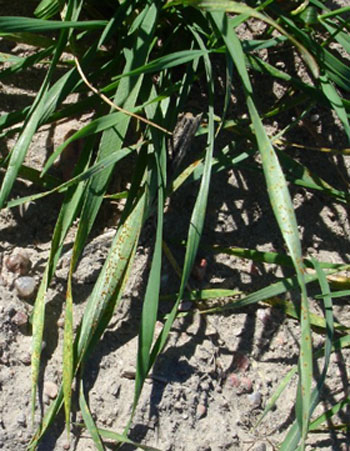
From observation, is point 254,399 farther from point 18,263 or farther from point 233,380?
point 18,263

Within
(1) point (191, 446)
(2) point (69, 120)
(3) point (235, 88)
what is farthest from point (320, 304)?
(2) point (69, 120)

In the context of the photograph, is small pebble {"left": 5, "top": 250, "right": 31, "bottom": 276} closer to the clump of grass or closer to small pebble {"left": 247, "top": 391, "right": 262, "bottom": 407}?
the clump of grass

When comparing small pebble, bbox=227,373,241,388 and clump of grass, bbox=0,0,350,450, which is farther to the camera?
small pebble, bbox=227,373,241,388

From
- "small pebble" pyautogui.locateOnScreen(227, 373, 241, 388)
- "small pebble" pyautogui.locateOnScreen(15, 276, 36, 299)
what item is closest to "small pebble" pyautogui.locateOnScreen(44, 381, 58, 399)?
"small pebble" pyautogui.locateOnScreen(15, 276, 36, 299)

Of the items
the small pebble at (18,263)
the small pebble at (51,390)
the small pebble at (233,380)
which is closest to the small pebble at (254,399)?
the small pebble at (233,380)

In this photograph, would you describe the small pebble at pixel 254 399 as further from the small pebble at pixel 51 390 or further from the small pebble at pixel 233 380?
the small pebble at pixel 51 390
